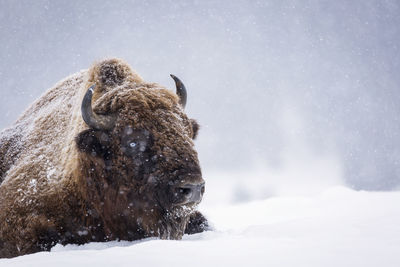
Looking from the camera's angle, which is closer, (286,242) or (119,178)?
(286,242)

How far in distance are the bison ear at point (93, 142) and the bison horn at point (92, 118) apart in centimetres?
9

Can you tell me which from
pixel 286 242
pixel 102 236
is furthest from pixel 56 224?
pixel 286 242

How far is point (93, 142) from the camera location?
420 centimetres

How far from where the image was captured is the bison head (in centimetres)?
392

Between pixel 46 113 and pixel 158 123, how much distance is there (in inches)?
99.7

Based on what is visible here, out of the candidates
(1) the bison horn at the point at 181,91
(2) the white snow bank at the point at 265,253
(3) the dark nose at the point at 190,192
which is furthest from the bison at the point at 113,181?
(2) the white snow bank at the point at 265,253

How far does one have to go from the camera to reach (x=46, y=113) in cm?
589

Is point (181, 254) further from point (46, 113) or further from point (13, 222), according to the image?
point (46, 113)

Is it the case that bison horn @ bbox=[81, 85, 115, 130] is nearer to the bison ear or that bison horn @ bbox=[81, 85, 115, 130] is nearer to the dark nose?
the bison ear

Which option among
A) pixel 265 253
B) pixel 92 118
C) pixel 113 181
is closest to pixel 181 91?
pixel 92 118

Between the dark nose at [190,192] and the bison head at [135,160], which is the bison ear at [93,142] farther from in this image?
the dark nose at [190,192]

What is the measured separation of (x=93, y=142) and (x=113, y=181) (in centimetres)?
45

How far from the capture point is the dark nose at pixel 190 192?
365 cm

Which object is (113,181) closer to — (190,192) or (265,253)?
(190,192)
